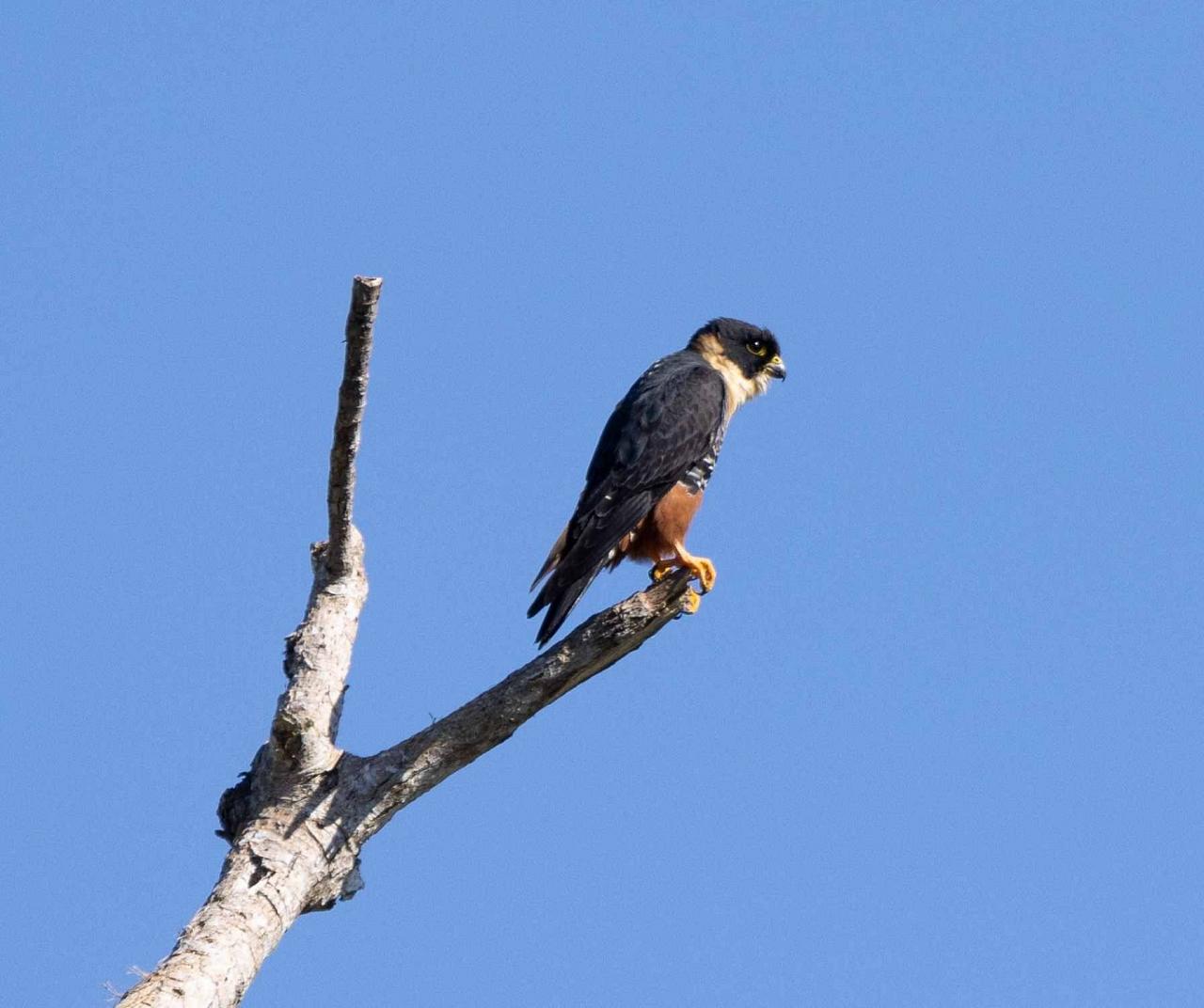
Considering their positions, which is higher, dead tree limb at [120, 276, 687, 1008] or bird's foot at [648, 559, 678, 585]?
bird's foot at [648, 559, 678, 585]

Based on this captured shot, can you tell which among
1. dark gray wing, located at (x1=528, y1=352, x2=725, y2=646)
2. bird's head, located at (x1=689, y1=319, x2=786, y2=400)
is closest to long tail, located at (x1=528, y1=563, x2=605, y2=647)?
dark gray wing, located at (x1=528, y1=352, x2=725, y2=646)

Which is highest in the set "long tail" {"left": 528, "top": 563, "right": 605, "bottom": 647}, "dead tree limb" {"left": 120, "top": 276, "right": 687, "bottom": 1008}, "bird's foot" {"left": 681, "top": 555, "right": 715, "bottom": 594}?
"bird's foot" {"left": 681, "top": 555, "right": 715, "bottom": 594}

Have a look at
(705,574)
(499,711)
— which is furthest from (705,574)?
(499,711)

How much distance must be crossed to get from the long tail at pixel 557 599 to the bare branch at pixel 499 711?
18.6 inches

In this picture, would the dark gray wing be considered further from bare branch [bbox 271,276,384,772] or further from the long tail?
bare branch [bbox 271,276,384,772]

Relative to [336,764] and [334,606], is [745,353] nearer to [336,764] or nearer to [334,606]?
[334,606]

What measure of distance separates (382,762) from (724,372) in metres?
3.28

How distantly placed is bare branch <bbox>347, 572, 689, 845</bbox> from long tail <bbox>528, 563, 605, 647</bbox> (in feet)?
1.55

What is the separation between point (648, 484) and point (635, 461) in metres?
0.14

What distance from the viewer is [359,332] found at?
4184 mm

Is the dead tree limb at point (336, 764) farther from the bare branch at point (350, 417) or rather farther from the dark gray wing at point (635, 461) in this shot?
the dark gray wing at point (635, 461)

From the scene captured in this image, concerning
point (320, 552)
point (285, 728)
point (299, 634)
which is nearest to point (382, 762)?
point (285, 728)

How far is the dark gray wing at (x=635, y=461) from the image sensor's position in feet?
18.2

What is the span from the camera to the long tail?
5203mm
